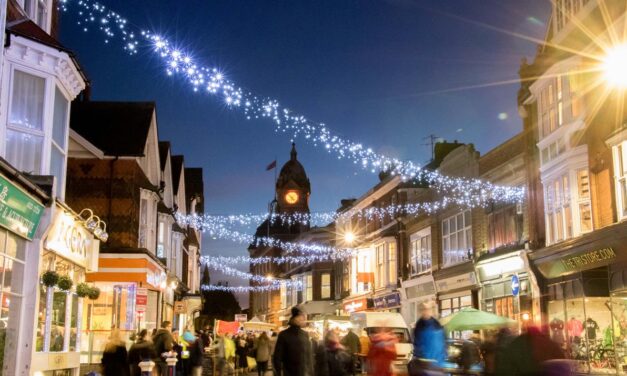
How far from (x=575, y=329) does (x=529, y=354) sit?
15.9 m

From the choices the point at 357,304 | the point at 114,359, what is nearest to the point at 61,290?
the point at 114,359

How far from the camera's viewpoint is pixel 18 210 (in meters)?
14.0

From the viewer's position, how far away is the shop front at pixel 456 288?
34.3 m

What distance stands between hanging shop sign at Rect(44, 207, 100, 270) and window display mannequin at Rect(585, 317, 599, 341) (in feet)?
48.1

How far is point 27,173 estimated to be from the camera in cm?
1529

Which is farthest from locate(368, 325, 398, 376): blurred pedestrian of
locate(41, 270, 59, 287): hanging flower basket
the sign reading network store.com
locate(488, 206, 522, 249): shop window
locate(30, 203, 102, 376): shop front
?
locate(488, 206, 522, 249): shop window

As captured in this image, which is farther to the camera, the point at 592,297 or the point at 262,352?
the point at 262,352

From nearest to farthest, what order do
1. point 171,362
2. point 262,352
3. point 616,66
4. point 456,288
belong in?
point 171,362, point 616,66, point 262,352, point 456,288

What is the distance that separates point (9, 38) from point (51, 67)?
1345mm

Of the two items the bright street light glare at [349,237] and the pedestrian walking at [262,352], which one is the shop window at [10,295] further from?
the bright street light glare at [349,237]

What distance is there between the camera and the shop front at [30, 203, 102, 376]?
53.5 feet

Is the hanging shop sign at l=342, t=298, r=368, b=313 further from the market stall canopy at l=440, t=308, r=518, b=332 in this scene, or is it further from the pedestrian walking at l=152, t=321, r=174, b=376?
the pedestrian walking at l=152, t=321, r=174, b=376

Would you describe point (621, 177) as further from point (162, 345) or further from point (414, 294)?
point (414, 294)

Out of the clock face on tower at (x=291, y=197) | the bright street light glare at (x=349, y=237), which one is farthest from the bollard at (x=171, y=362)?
the clock face on tower at (x=291, y=197)
